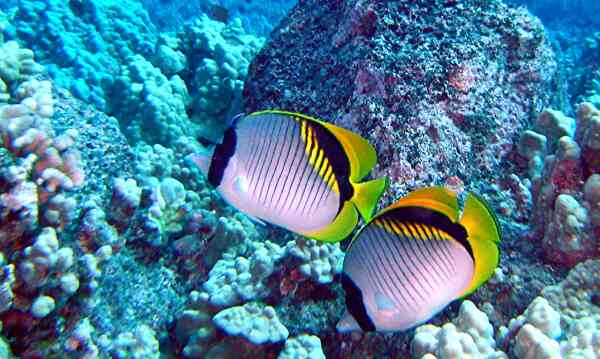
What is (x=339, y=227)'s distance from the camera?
157cm

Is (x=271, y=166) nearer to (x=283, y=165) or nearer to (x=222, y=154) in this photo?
(x=283, y=165)

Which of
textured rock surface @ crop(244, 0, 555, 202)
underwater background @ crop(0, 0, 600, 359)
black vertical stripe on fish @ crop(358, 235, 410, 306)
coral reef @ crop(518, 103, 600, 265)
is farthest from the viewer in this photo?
textured rock surface @ crop(244, 0, 555, 202)

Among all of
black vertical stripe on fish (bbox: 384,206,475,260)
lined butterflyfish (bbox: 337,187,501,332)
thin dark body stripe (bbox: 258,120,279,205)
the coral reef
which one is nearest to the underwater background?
the coral reef

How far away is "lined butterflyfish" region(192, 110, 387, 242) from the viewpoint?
149 centimetres

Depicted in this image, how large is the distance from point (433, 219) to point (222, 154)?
0.75 m

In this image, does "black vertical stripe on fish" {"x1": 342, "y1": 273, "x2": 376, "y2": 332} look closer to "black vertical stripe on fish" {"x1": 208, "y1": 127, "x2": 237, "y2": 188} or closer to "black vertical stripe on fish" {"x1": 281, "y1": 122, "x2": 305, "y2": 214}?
"black vertical stripe on fish" {"x1": 281, "y1": 122, "x2": 305, "y2": 214}

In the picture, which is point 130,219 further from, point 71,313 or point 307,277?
point 307,277

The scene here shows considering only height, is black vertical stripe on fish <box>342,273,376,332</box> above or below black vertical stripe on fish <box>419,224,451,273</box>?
below

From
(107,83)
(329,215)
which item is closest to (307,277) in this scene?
(329,215)

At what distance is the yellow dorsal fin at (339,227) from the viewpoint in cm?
155

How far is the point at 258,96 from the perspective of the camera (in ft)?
11.9

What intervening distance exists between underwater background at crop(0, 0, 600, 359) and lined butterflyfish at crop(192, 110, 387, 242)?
36.9 inches

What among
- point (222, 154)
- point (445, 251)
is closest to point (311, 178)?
point (222, 154)

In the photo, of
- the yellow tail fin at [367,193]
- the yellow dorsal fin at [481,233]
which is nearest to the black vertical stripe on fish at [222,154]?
the yellow tail fin at [367,193]
